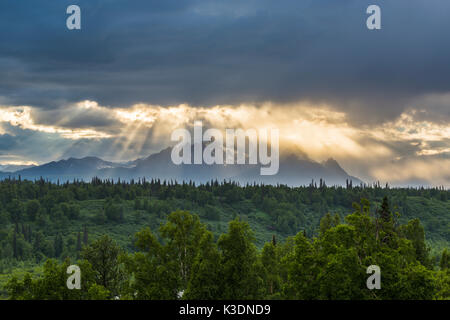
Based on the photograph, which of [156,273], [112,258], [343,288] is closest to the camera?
[343,288]

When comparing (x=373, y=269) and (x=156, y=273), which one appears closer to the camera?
(x=373, y=269)

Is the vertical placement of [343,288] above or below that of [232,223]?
below

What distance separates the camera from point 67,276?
213 feet

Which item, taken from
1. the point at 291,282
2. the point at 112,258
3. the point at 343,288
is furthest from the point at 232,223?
the point at 112,258

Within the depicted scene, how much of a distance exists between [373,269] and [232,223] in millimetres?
18717
